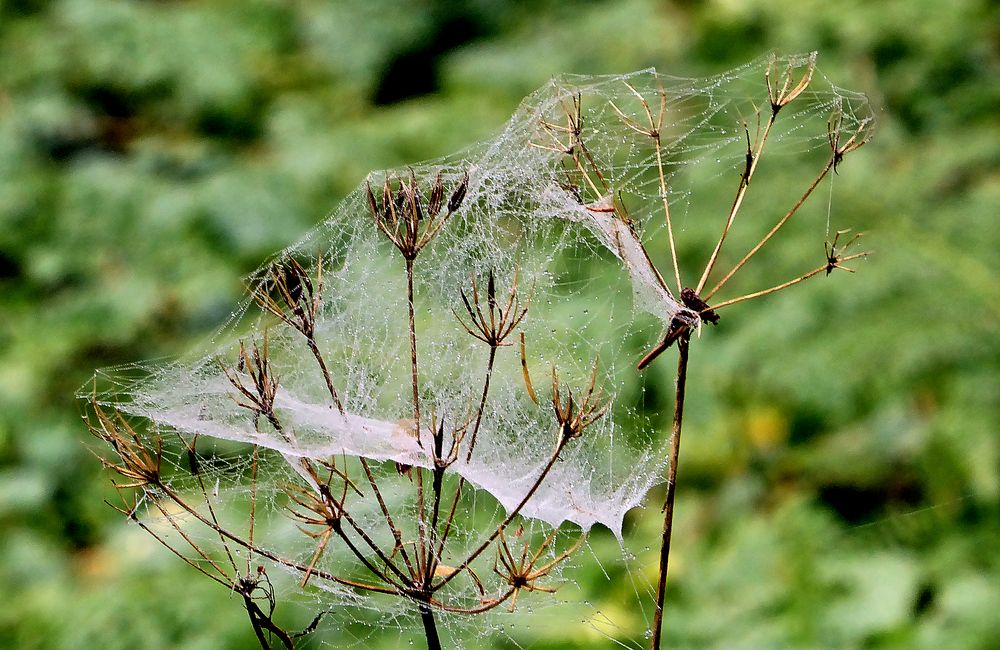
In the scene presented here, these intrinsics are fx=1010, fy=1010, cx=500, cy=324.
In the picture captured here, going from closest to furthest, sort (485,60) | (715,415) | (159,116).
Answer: (715,415) → (485,60) → (159,116)

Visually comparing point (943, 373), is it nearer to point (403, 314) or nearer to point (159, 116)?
point (403, 314)

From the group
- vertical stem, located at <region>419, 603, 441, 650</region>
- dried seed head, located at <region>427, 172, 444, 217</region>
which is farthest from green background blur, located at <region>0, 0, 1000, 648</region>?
dried seed head, located at <region>427, 172, 444, 217</region>

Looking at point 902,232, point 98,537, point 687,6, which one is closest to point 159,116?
point 98,537

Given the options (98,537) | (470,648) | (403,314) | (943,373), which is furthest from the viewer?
(98,537)

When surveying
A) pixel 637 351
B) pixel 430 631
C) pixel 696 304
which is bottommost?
pixel 430 631

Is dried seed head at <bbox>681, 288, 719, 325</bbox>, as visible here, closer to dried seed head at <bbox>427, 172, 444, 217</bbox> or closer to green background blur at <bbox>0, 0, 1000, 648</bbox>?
dried seed head at <bbox>427, 172, 444, 217</bbox>

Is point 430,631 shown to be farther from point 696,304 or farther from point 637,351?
point 637,351

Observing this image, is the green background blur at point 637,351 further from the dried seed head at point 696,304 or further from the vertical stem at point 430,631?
the dried seed head at point 696,304

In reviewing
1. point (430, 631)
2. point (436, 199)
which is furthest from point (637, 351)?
point (430, 631)
